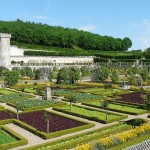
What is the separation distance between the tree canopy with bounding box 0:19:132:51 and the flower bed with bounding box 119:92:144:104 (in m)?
61.3

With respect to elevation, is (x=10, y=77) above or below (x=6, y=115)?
above

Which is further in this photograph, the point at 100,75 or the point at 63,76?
the point at 100,75

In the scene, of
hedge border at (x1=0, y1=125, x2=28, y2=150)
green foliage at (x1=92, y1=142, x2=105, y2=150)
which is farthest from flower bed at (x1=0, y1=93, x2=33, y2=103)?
Result: green foliage at (x1=92, y1=142, x2=105, y2=150)

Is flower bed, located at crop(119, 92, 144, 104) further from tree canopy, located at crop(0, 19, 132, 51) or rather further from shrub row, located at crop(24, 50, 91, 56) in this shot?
tree canopy, located at crop(0, 19, 132, 51)

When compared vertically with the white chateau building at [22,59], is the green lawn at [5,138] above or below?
below

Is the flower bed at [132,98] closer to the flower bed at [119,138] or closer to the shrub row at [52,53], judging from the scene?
the flower bed at [119,138]

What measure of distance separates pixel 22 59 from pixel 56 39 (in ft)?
91.0

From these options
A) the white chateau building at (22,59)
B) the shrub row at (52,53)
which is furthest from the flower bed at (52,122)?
the shrub row at (52,53)

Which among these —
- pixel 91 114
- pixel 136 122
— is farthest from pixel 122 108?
pixel 136 122

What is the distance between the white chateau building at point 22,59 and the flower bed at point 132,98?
3968 cm

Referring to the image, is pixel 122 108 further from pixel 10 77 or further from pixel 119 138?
pixel 10 77

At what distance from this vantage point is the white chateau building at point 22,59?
76188 mm

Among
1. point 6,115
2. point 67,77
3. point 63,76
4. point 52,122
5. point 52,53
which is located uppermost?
point 52,53

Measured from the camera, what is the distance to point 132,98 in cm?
3828
